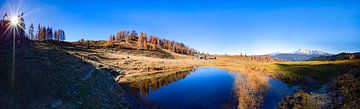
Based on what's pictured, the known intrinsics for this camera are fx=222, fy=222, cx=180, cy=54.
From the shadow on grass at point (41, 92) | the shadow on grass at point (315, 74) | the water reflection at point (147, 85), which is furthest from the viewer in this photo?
A: the shadow on grass at point (315, 74)

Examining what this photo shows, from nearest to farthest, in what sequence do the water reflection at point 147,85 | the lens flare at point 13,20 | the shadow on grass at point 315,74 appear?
1. the water reflection at point 147,85
2. the shadow on grass at point 315,74
3. the lens flare at point 13,20

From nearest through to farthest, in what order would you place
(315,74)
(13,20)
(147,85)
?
(147,85) → (315,74) → (13,20)

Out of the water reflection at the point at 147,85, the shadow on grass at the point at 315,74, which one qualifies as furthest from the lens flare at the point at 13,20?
the shadow on grass at the point at 315,74

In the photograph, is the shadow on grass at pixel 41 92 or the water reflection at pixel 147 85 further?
the water reflection at pixel 147 85

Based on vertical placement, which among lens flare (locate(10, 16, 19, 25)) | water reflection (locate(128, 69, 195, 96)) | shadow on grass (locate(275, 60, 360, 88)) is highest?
lens flare (locate(10, 16, 19, 25))

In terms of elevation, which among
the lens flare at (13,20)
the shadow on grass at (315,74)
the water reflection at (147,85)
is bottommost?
the water reflection at (147,85)

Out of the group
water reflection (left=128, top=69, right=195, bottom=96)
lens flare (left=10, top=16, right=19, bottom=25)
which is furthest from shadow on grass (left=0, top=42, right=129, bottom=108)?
lens flare (left=10, top=16, right=19, bottom=25)

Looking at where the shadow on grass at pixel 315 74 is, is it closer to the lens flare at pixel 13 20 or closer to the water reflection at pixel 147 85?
the water reflection at pixel 147 85

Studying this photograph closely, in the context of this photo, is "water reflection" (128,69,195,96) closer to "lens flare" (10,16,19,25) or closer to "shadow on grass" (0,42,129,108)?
"shadow on grass" (0,42,129,108)

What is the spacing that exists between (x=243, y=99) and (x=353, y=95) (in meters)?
10.7

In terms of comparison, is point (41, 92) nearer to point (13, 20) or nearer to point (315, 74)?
point (315, 74)

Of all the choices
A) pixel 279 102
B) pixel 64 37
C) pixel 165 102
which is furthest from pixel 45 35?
pixel 279 102

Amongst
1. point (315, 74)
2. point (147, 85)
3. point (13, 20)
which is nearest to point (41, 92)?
point (147, 85)

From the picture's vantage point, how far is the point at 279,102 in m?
25.2
